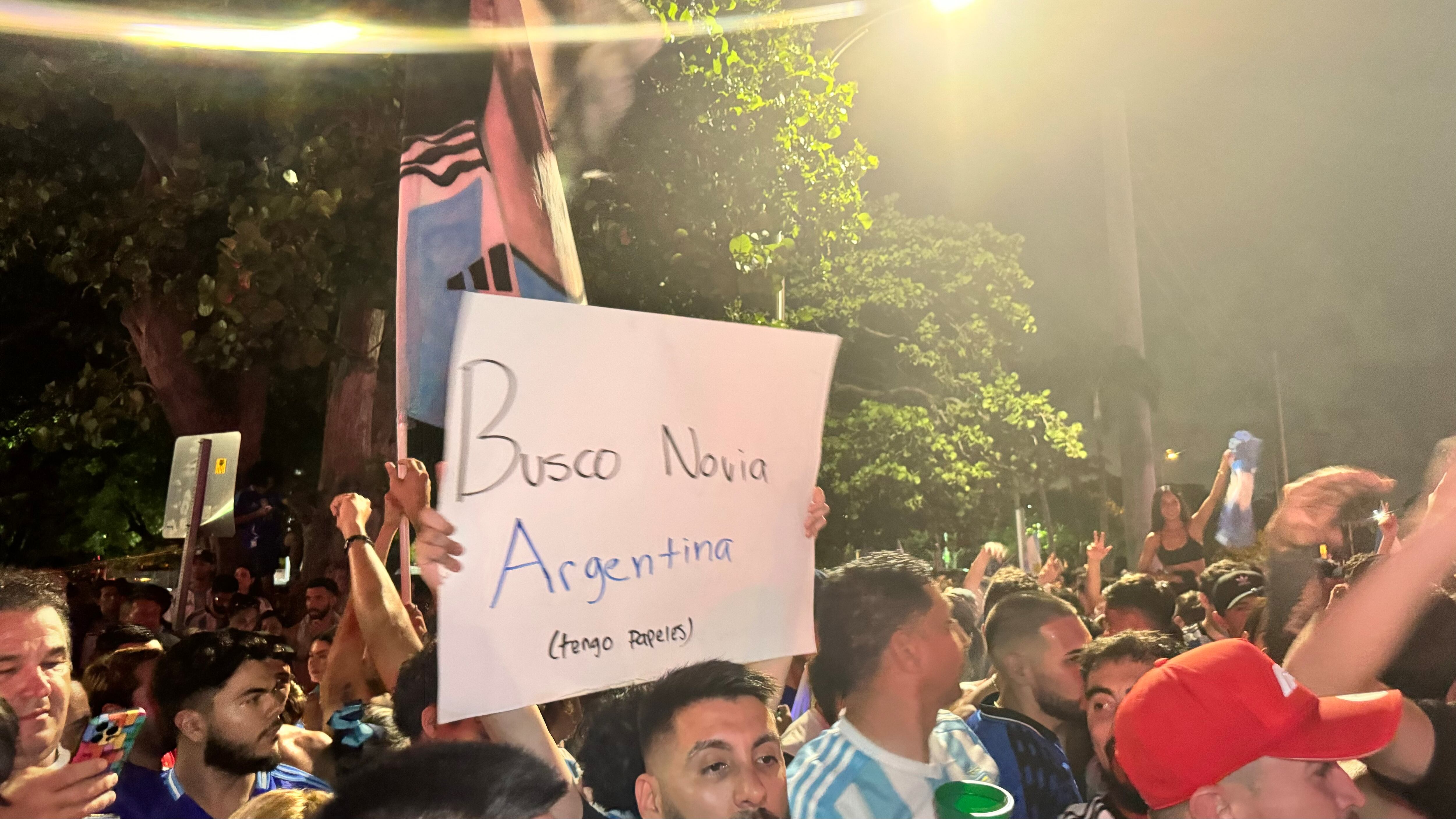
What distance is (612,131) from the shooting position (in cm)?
337

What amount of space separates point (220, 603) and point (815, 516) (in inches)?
130

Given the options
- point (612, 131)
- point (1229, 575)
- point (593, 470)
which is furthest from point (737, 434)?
point (1229, 575)

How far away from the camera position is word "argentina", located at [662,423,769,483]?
2033 mm

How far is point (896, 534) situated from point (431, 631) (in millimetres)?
2120

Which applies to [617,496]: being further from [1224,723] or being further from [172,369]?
[172,369]

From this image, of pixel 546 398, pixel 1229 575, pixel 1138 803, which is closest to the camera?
pixel 546 398

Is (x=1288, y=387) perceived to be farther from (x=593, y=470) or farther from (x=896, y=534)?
(x=593, y=470)

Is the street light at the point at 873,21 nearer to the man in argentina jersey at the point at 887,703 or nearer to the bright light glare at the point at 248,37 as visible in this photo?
the bright light glare at the point at 248,37

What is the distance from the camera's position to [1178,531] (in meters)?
3.79

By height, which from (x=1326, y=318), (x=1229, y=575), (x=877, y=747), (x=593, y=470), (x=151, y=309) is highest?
(x=151, y=309)

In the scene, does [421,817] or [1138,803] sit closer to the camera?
[421,817]

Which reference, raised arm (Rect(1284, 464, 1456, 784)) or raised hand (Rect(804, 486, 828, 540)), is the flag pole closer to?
raised hand (Rect(804, 486, 828, 540))

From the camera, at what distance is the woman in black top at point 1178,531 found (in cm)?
369

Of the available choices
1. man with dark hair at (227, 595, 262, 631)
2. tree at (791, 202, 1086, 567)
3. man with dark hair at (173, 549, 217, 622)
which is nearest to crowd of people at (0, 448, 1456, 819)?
tree at (791, 202, 1086, 567)
